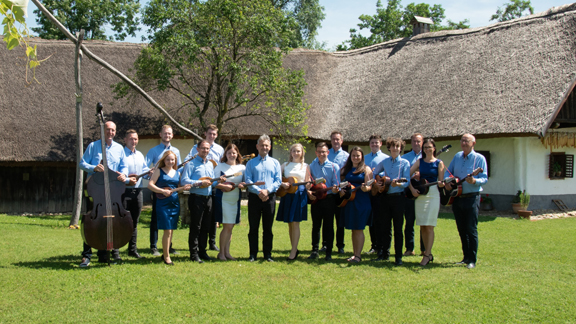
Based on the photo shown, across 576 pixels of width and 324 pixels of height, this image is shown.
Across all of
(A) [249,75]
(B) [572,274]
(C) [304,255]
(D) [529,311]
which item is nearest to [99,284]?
(C) [304,255]

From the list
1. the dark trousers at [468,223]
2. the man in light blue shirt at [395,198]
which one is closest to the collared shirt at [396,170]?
the man in light blue shirt at [395,198]

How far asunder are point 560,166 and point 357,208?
34.1 feet

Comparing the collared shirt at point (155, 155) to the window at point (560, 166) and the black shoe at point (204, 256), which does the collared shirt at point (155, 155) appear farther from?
the window at point (560, 166)

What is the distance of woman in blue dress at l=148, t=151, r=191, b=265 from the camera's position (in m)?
5.92

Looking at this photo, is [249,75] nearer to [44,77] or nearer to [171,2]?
[171,2]

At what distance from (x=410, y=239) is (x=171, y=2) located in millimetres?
8620

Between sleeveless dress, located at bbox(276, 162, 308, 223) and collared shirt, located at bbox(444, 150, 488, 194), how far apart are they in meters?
1.98

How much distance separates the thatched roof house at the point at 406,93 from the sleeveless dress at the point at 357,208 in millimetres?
7403

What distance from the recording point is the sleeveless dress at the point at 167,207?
19.5 ft

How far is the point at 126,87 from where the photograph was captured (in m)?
12.8

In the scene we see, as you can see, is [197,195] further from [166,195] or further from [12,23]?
[12,23]

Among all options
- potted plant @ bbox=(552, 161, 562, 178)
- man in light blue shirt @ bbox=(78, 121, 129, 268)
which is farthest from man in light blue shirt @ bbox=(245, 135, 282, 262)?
potted plant @ bbox=(552, 161, 562, 178)

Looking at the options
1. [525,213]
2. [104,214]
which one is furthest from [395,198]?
[525,213]

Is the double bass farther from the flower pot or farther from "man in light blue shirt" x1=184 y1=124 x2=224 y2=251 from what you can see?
the flower pot
